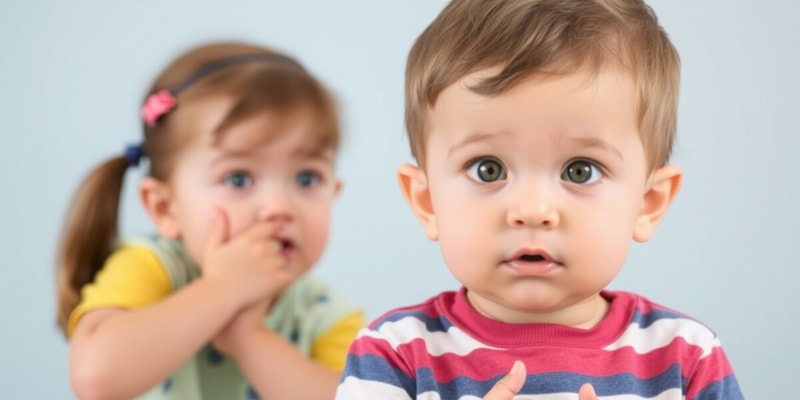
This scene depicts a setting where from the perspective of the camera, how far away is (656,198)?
1475 millimetres

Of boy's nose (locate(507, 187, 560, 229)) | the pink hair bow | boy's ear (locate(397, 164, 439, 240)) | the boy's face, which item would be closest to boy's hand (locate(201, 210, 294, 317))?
the pink hair bow

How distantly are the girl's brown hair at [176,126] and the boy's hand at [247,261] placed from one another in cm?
17

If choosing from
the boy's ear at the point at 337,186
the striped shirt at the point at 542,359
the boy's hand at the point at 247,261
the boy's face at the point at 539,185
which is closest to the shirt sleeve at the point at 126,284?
the boy's hand at the point at 247,261

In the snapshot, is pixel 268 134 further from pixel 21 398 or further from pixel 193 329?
pixel 21 398

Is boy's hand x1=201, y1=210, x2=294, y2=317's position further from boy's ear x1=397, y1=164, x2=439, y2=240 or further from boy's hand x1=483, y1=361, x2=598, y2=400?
boy's hand x1=483, y1=361, x2=598, y2=400

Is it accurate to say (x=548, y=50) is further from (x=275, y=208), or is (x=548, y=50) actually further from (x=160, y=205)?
(x=160, y=205)

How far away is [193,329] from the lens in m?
1.91

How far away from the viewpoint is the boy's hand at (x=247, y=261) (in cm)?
197

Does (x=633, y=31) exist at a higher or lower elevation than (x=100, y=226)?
higher

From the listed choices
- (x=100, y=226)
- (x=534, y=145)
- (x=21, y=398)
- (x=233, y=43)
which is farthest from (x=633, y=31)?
(x=21, y=398)

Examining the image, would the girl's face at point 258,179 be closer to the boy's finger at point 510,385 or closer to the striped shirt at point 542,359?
the striped shirt at point 542,359

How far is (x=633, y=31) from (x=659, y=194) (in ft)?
0.69

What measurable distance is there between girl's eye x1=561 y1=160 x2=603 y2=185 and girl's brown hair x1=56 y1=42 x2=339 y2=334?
0.80 meters

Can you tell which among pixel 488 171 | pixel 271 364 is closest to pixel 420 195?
pixel 488 171
